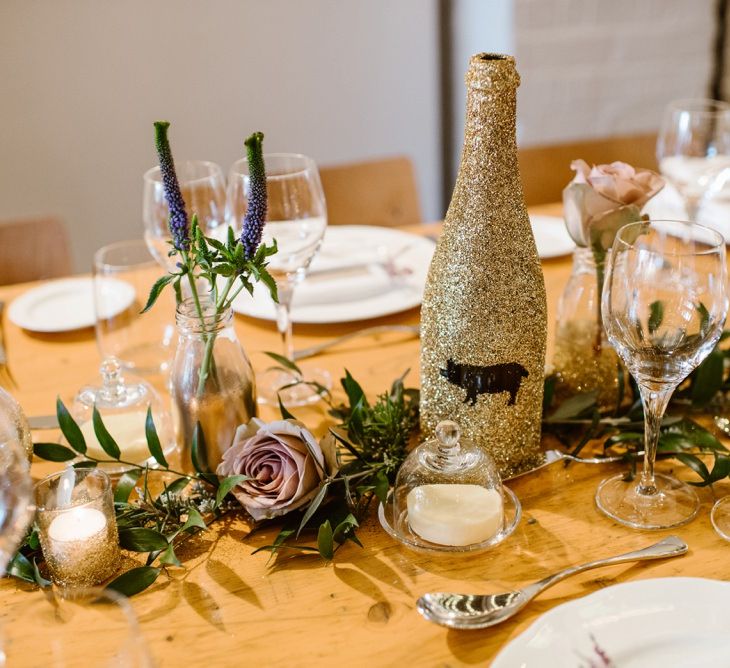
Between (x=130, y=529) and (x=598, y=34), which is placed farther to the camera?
(x=598, y=34)

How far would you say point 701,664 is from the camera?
552 mm

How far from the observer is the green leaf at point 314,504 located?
672 mm

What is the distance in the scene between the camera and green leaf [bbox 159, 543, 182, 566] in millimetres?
655

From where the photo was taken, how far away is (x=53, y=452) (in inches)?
29.7

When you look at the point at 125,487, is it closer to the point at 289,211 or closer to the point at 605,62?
the point at 289,211

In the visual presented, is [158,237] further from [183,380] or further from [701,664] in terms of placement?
[701,664]

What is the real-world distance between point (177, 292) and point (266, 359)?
0.30 m

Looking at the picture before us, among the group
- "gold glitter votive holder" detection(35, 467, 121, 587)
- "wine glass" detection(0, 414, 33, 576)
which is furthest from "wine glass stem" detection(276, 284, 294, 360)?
"wine glass" detection(0, 414, 33, 576)

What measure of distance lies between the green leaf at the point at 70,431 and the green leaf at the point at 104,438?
0.8 inches

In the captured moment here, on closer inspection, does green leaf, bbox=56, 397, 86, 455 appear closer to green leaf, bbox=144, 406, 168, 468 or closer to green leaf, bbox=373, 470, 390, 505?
green leaf, bbox=144, 406, 168, 468

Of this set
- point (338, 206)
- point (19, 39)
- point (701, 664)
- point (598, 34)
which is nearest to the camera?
point (701, 664)

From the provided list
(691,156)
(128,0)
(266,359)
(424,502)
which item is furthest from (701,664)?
(128,0)

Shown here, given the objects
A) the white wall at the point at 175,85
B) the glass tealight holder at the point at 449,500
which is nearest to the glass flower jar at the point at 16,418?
the glass tealight holder at the point at 449,500

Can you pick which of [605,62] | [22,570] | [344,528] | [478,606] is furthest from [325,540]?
[605,62]
